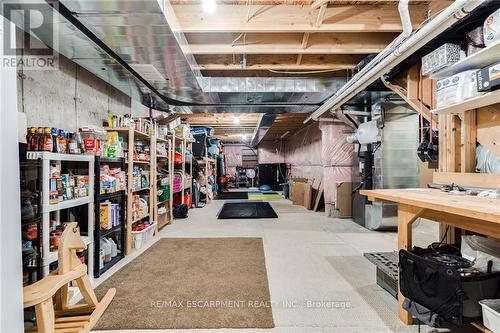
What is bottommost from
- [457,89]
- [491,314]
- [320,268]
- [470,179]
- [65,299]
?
[320,268]

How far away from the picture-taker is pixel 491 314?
1225 mm

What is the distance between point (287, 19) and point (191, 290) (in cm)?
256

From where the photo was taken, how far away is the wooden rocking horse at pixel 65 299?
1.40 m

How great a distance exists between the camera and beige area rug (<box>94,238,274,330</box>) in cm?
176

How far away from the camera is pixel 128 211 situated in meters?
3.09

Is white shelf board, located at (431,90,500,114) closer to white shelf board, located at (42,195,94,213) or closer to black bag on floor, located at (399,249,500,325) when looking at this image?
black bag on floor, located at (399,249,500,325)

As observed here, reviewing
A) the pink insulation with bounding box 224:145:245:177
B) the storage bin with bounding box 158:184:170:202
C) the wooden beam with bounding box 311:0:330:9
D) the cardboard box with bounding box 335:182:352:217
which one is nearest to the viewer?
the wooden beam with bounding box 311:0:330:9

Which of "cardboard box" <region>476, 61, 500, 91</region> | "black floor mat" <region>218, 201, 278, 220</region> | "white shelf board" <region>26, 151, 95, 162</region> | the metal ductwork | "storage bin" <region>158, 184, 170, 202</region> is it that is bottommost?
"black floor mat" <region>218, 201, 278, 220</region>

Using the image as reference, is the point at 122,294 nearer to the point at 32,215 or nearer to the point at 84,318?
the point at 84,318

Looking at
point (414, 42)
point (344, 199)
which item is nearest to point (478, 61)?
point (414, 42)

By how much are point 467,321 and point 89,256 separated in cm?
279

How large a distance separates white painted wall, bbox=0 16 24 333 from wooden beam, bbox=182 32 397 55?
1.93m

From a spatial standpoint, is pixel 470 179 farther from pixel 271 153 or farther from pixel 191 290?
pixel 271 153

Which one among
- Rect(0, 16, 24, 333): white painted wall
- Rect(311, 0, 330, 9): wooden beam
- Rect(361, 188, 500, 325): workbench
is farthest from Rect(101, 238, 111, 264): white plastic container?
Rect(311, 0, 330, 9): wooden beam
